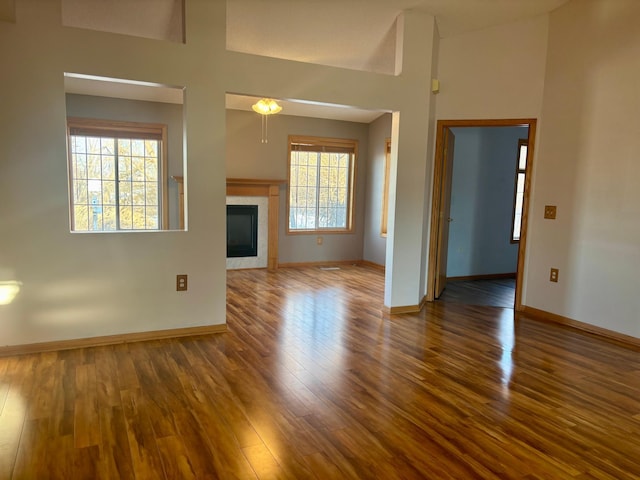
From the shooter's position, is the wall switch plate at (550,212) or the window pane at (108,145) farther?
the window pane at (108,145)

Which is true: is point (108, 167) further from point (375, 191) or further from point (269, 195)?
point (375, 191)

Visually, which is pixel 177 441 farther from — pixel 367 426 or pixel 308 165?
pixel 308 165

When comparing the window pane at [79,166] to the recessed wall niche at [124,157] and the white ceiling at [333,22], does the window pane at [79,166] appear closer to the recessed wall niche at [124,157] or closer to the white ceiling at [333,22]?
the recessed wall niche at [124,157]

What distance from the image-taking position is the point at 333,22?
410cm

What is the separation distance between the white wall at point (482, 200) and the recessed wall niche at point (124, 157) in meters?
3.70

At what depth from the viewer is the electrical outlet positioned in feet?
11.6

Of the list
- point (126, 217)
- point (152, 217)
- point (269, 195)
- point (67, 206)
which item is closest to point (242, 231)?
point (269, 195)

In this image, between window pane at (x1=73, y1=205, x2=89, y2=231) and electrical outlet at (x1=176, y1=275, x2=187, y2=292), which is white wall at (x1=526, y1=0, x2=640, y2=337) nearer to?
electrical outlet at (x1=176, y1=275, x2=187, y2=292)

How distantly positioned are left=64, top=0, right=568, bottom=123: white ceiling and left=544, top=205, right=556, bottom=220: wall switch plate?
1.86m

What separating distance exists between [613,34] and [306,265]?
4864 millimetres

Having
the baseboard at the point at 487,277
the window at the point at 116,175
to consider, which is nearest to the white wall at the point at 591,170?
the baseboard at the point at 487,277

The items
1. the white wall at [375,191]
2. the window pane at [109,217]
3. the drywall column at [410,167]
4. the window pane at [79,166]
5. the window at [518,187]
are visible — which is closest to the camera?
the drywall column at [410,167]

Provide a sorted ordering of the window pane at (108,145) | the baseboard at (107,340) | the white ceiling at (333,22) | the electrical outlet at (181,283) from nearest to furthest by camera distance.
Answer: the baseboard at (107,340) → the electrical outlet at (181,283) → the white ceiling at (333,22) → the window pane at (108,145)

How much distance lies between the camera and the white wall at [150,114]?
561cm
